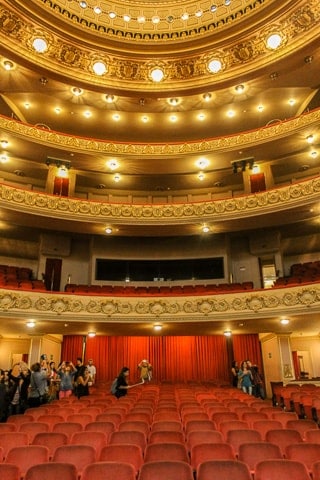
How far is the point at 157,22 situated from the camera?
15688mm

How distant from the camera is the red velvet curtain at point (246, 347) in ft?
49.8

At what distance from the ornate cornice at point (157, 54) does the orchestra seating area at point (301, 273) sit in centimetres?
757

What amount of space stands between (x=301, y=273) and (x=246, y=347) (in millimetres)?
3678

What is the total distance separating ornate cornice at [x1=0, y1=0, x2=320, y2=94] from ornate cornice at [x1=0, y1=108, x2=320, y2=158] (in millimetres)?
2166

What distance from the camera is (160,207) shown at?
582 inches

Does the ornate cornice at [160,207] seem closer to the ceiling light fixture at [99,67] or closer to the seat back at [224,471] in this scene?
the ceiling light fixture at [99,67]

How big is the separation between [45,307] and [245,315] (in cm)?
622

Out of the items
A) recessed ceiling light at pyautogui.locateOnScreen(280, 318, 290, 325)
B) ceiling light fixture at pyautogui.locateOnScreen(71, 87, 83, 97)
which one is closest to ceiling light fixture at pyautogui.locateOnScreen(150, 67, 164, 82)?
ceiling light fixture at pyautogui.locateOnScreen(71, 87, 83, 97)

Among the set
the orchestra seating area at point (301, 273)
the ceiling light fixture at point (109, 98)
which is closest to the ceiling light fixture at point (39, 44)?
the ceiling light fixture at point (109, 98)

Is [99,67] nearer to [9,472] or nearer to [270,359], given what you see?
[270,359]

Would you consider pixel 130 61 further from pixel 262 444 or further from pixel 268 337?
pixel 262 444

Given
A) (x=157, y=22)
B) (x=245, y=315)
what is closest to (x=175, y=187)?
(x=157, y=22)

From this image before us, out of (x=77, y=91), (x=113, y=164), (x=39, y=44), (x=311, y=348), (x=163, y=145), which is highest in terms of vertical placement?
(x=39, y=44)

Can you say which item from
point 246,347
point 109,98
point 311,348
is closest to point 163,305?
point 246,347
